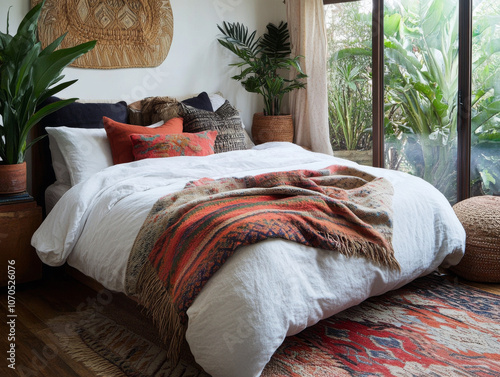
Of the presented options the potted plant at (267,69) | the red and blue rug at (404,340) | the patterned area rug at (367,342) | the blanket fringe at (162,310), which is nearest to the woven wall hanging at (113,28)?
the potted plant at (267,69)

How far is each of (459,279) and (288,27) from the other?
282 centimetres

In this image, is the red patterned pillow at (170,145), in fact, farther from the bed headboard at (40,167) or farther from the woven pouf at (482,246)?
the woven pouf at (482,246)

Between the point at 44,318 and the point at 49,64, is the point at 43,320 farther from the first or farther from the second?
the point at 49,64

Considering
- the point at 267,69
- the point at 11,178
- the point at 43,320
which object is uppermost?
the point at 267,69

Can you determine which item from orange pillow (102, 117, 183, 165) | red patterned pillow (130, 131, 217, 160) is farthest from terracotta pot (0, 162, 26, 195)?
red patterned pillow (130, 131, 217, 160)

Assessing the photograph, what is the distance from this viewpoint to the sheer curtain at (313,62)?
457cm

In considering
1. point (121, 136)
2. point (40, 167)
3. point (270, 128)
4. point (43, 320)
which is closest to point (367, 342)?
point (43, 320)

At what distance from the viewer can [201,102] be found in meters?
3.96

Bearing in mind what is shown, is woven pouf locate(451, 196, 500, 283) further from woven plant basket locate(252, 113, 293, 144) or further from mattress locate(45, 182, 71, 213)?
mattress locate(45, 182, 71, 213)

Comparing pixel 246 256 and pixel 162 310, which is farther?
pixel 162 310

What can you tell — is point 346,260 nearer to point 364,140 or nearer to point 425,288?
point 425,288

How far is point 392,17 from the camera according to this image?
4.29 m

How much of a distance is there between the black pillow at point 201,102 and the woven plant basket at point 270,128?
622mm

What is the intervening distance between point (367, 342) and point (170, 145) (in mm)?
1680
